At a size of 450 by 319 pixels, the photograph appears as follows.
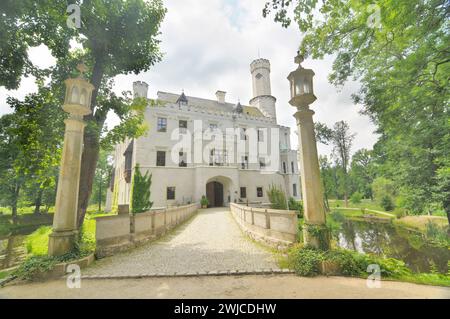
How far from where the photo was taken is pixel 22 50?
7.76 meters

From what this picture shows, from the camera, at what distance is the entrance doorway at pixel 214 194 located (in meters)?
26.0

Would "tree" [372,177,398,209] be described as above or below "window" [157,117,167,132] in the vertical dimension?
below

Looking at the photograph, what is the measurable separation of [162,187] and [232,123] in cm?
1252

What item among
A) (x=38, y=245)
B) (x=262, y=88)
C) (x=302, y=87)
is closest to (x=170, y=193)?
(x=38, y=245)

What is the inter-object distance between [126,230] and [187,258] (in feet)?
9.05

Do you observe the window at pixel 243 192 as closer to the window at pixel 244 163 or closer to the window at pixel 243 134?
the window at pixel 244 163

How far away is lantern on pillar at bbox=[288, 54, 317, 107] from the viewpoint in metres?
5.64

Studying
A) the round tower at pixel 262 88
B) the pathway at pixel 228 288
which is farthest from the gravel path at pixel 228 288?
the round tower at pixel 262 88

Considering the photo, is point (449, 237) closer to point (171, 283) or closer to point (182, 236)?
point (182, 236)

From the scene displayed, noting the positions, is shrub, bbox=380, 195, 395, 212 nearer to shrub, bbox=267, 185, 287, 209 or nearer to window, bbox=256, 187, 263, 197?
window, bbox=256, 187, 263, 197

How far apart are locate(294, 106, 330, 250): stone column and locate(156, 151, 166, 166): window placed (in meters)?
19.6

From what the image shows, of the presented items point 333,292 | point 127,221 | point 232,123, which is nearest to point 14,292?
point 127,221

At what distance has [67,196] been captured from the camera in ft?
17.9

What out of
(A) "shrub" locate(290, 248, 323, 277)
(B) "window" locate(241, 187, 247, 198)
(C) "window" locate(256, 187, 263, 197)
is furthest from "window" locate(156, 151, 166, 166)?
(A) "shrub" locate(290, 248, 323, 277)
